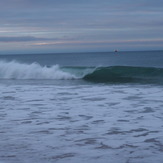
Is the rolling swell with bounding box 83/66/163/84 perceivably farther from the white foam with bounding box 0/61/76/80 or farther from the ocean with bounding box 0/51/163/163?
the ocean with bounding box 0/51/163/163

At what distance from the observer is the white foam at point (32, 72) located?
19094mm

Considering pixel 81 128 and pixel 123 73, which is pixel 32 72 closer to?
pixel 123 73

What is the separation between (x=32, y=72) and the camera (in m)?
20.2

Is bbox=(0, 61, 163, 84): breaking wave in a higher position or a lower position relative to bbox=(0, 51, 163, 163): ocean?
higher

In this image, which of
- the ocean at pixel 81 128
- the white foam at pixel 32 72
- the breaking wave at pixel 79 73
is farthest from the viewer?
the white foam at pixel 32 72

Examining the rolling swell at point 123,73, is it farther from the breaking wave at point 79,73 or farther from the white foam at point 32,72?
the white foam at point 32,72

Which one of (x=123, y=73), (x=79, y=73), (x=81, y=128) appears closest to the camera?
(x=81, y=128)

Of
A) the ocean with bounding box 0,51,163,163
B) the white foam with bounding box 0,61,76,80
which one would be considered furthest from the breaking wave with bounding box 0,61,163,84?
the ocean with bounding box 0,51,163,163

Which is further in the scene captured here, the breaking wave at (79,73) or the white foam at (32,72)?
the white foam at (32,72)

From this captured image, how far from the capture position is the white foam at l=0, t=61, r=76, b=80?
19.1 metres

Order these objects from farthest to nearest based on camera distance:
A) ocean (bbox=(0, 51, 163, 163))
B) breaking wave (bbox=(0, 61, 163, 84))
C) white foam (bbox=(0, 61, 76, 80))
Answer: white foam (bbox=(0, 61, 76, 80)) → breaking wave (bbox=(0, 61, 163, 84)) → ocean (bbox=(0, 51, 163, 163))

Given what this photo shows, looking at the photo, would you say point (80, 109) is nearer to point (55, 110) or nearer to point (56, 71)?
point (55, 110)

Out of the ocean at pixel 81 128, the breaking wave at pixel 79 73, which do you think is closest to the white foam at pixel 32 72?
the breaking wave at pixel 79 73

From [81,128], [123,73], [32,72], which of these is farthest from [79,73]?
[81,128]
